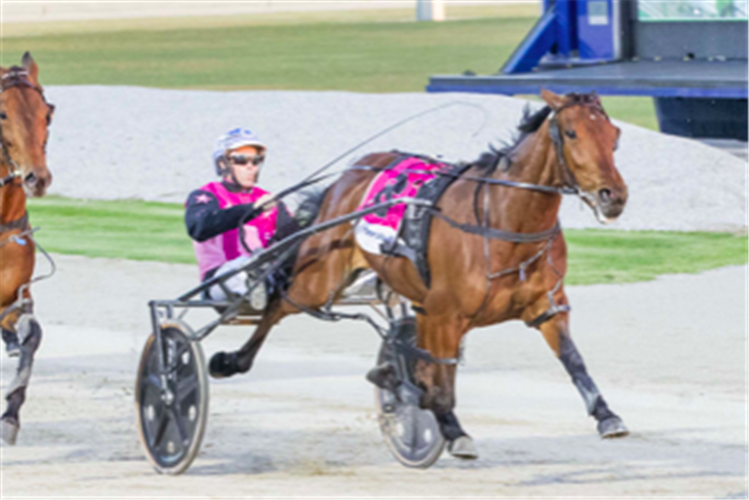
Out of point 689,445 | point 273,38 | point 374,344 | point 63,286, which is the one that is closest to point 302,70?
point 273,38

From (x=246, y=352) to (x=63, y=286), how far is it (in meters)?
5.46

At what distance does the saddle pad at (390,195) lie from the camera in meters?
5.46

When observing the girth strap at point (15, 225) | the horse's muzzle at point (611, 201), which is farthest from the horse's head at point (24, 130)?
the horse's muzzle at point (611, 201)

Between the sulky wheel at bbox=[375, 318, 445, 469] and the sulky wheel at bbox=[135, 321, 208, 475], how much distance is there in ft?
2.67

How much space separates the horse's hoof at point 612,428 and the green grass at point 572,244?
251 inches

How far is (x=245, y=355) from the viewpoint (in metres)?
6.23

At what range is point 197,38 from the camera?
45719mm

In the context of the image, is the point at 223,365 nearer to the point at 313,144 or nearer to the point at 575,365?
the point at 575,365

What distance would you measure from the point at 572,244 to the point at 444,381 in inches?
323

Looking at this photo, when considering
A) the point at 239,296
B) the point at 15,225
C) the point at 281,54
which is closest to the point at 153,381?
the point at 239,296

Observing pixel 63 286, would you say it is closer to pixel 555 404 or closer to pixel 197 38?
pixel 555 404

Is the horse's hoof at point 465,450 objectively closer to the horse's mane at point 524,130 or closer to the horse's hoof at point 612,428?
the horse's hoof at point 612,428

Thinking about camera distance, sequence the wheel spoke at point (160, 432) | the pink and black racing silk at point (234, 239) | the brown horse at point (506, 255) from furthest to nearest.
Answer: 1. the pink and black racing silk at point (234, 239)
2. the wheel spoke at point (160, 432)
3. the brown horse at point (506, 255)

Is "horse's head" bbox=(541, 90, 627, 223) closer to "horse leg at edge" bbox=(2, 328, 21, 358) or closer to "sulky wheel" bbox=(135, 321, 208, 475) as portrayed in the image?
"sulky wheel" bbox=(135, 321, 208, 475)
